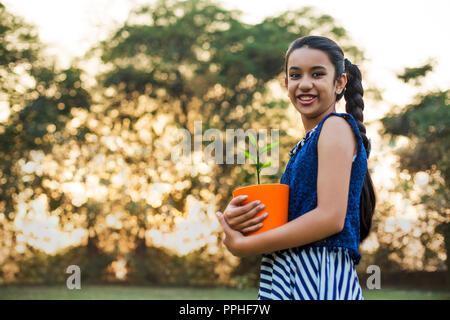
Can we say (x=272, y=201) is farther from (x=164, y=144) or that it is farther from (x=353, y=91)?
(x=164, y=144)

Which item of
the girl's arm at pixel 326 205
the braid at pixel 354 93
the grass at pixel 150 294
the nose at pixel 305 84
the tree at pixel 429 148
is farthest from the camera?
the tree at pixel 429 148

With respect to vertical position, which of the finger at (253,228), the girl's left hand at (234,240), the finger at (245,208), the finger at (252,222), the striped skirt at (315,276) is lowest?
the striped skirt at (315,276)

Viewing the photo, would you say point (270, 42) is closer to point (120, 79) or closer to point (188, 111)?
point (188, 111)

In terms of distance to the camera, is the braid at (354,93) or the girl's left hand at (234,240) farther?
the braid at (354,93)

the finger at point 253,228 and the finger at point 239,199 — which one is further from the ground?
the finger at point 239,199

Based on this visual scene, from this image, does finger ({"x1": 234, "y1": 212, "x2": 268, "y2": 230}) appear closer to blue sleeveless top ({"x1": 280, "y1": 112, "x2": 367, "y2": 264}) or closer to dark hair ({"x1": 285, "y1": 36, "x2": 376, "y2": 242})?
blue sleeveless top ({"x1": 280, "y1": 112, "x2": 367, "y2": 264})

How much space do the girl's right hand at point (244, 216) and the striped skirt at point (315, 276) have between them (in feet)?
0.41

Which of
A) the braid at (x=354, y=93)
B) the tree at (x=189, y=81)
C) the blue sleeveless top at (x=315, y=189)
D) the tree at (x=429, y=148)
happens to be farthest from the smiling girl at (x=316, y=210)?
the tree at (x=189, y=81)

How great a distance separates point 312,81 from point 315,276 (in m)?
0.55

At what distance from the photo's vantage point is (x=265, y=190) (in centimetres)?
126

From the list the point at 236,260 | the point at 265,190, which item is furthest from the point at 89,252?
the point at 265,190

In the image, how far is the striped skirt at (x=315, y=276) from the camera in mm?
1248

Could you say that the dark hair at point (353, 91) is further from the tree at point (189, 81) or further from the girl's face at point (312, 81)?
the tree at point (189, 81)

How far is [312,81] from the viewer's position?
1388mm
